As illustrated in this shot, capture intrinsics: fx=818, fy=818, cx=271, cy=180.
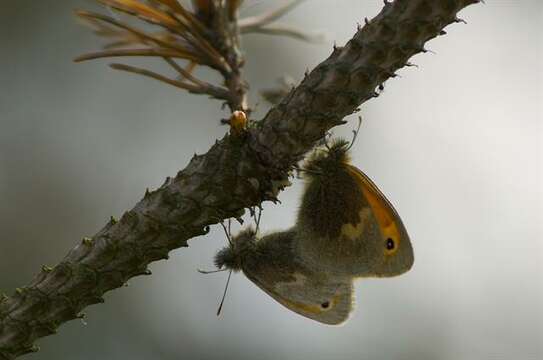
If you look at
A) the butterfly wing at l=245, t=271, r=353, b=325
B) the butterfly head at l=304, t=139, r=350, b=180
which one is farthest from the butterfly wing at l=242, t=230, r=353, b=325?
the butterfly head at l=304, t=139, r=350, b=180

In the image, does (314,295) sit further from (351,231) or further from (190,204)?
(190,204)

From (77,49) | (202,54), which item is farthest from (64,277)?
(77,49)

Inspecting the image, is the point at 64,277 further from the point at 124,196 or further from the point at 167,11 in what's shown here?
the point at 124,196

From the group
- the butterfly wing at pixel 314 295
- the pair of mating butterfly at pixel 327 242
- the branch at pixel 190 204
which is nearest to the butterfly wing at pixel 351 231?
the pair of mating butterfly at pixel 327 242

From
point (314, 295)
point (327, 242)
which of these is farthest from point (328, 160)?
point (314, 295)

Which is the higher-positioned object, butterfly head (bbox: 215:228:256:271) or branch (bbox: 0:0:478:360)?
butterfly head (bbox: 215:228:256:271)

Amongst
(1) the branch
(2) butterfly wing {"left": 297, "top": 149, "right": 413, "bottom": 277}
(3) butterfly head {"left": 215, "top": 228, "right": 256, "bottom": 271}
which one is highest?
(2) butterfly wing {"left": 297, "top": 149, "right": 413, "bottom": 277}

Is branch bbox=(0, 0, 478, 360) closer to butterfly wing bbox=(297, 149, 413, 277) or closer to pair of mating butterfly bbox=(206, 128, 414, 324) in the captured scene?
pair of mating butterfly bbox=(206, 128, 414, 324)
